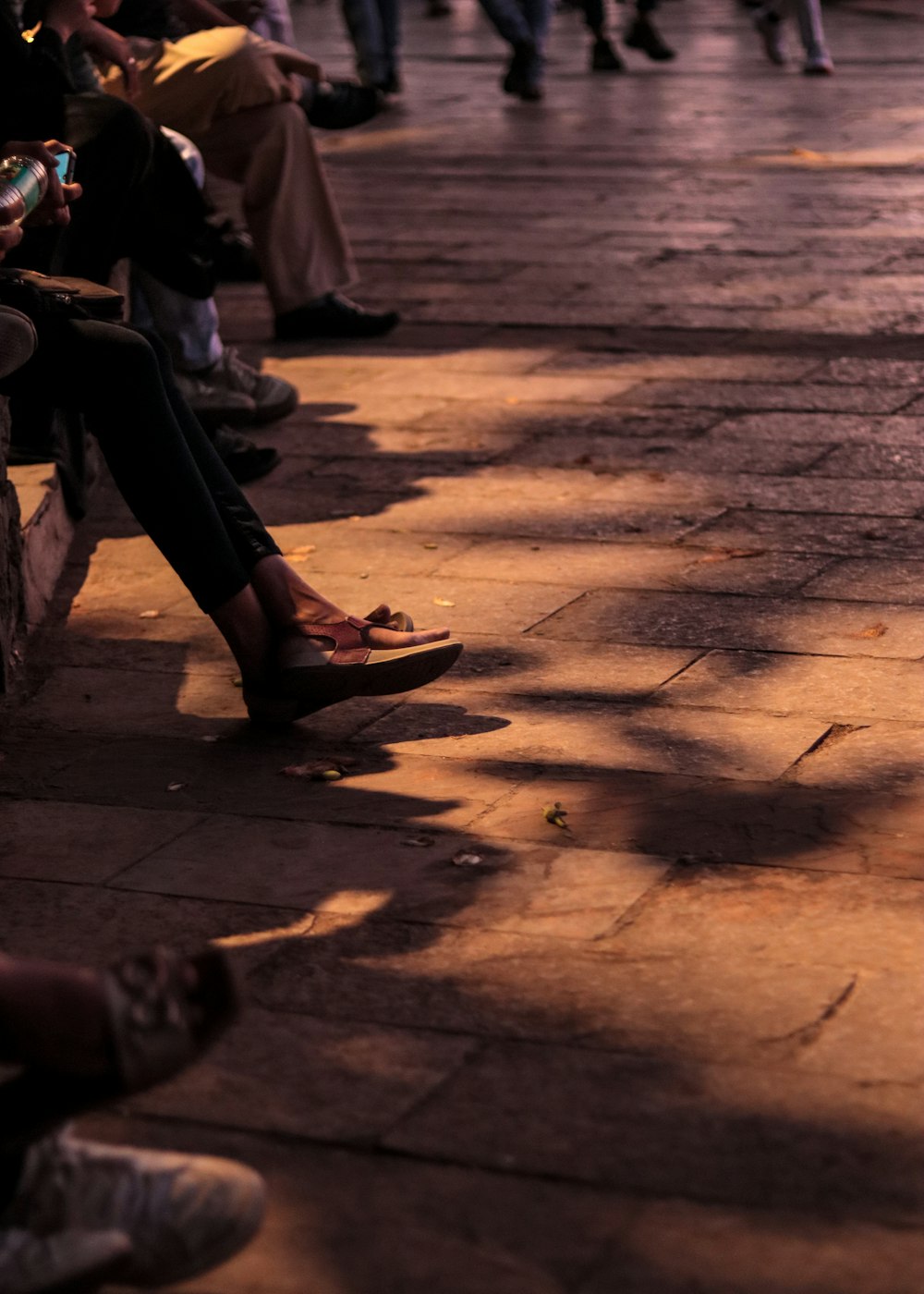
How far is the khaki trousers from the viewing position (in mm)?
6691

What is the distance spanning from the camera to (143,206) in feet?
17.6

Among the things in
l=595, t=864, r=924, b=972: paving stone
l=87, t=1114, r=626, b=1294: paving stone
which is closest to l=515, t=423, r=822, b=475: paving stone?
l=595, t=864, r=924, b=972: paving stone

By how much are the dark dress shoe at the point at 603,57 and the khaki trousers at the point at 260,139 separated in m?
8.51

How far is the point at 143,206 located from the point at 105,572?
101cm

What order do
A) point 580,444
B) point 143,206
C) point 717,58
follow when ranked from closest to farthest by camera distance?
point 143,206
point 580,444
point 717,58

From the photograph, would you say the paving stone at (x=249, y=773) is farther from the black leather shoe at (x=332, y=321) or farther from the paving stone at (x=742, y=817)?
the black leather shoe at (x=332, y=321)

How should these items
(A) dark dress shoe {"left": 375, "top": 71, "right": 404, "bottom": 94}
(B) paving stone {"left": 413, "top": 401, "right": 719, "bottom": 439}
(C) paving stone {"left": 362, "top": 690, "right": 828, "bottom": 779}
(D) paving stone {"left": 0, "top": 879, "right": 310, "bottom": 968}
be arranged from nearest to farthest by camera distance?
(D) paving stone {"left": 0, "top": 879, "right": 310, "bottom": 968} → (C) paving stone {"left": 362, "top": 690, "right": 828, "bottom": 779} → (B) paving stone {"left": 413, "top": 401, "right": 719, "bottom": 439} → (A) dark dress shoe {"left": 375, "top": 71, "right": 404, "bottom": 94}

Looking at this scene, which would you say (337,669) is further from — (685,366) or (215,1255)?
(685,366)

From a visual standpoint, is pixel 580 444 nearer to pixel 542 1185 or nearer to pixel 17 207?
pixel 17 207

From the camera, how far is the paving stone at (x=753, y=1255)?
2139 mm

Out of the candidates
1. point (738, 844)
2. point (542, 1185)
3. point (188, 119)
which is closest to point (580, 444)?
point (188, 119)

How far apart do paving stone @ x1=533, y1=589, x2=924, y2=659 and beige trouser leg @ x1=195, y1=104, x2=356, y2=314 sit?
2850 mm

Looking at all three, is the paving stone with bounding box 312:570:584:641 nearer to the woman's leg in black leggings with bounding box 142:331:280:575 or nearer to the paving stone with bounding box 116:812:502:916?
the woman's leg in black leggings with bounding box 142:331:280:575

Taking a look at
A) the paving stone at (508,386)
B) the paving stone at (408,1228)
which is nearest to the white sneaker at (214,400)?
the paving stone at (508,386)
